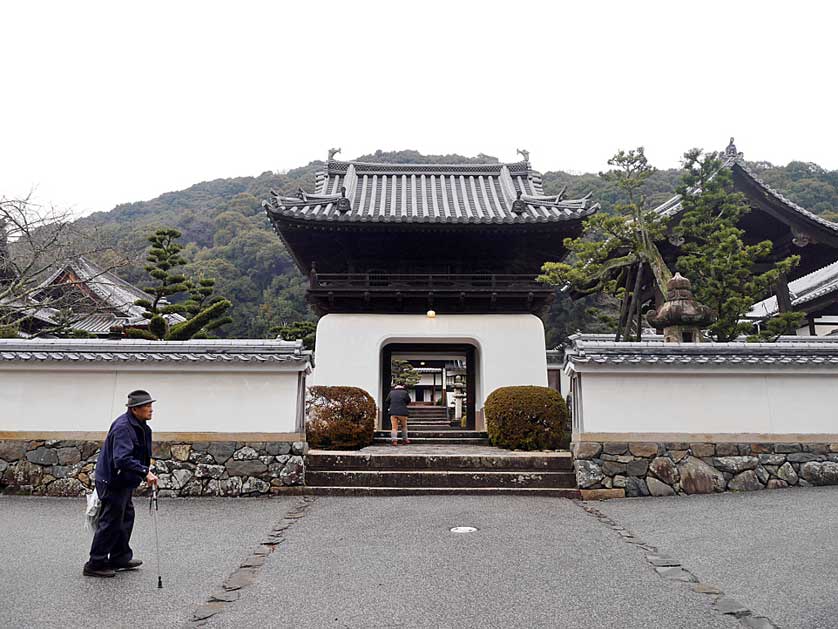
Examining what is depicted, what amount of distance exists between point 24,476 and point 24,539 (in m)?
2.59

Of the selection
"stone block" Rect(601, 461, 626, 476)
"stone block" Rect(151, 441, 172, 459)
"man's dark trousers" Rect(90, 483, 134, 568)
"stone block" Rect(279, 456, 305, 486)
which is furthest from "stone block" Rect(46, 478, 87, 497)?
"stone block" Rect(601, 461, 626, 476)

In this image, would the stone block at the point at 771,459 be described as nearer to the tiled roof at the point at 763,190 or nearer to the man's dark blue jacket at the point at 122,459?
the tiled roof at the point at 763,190

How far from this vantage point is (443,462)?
26.3 feet

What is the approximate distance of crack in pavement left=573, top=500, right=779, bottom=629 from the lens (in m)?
3.33

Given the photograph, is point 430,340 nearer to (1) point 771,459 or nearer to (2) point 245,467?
(2) point 245,467

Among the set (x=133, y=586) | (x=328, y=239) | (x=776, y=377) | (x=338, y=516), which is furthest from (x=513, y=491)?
(x=328, y=239)

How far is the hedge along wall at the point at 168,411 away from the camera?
7367 millimetres

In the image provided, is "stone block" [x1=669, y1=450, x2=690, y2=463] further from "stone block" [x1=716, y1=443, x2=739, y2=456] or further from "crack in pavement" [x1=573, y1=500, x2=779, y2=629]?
"crack in pavement" [x1=573, y1=500, x2=779, y2=629]

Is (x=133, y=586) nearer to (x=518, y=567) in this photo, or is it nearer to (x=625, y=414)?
(x=518, y=567)

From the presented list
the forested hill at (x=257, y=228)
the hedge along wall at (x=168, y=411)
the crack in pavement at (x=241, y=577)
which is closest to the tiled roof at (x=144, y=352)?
the hedge along wall at (x=168, y=411)

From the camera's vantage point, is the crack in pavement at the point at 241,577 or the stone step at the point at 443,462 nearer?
the crack in pavement at the point at 241,577

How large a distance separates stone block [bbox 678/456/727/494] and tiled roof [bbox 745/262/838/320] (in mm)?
5596

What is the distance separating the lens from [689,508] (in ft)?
21.0

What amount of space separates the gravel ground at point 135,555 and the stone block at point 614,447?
4093 millimetres
